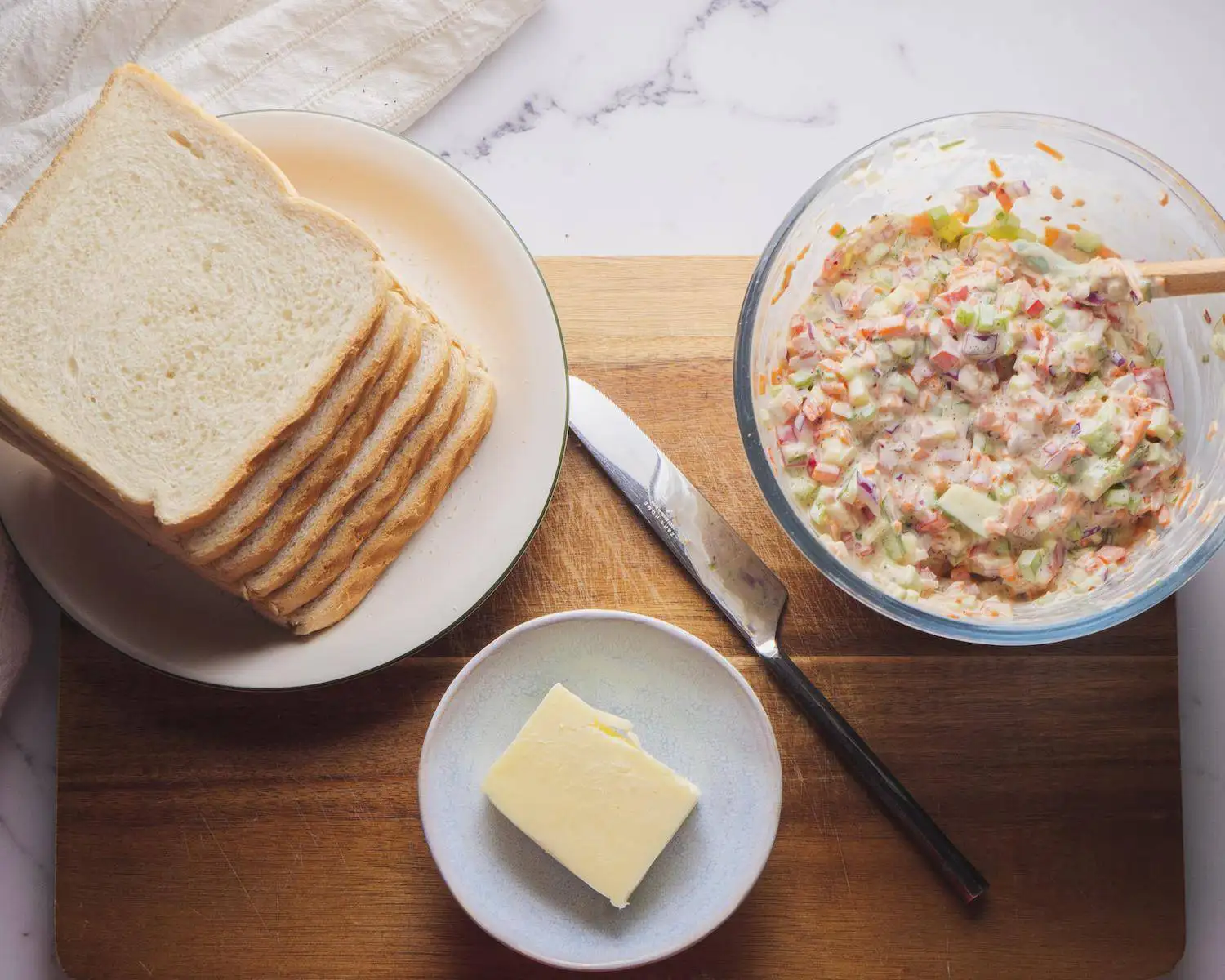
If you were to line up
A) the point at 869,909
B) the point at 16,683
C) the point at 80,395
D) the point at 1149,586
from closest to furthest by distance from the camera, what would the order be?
1. the point at 1149,586
2. the point at 80,395
3. the point at 869,909
4. the point at 16,683

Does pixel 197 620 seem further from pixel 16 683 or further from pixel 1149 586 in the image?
pixel 1149 586

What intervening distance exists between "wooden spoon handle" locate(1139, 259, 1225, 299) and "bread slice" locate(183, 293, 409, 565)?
4.56 ft

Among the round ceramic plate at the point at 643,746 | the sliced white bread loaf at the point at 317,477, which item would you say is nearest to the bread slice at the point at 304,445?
the sliced white bread loaf at the point at 317,477

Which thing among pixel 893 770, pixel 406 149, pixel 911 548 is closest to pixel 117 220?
pixel 406 149

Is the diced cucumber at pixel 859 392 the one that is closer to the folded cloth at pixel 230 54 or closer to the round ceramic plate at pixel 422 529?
the round ceramic plate at pixel 422 529

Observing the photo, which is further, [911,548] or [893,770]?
[893,770]

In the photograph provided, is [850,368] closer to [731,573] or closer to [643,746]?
[731,573]

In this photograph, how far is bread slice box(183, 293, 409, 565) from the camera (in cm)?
205

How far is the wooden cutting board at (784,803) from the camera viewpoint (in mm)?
2211

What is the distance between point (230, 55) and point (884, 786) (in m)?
2.09

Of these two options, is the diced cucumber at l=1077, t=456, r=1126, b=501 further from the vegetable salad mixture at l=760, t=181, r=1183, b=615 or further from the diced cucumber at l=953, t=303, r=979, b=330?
the diced cucumber at l=953, t=303, r=979, b=330

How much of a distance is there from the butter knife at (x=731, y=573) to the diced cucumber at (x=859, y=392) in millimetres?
406

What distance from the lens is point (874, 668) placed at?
88.6 inches

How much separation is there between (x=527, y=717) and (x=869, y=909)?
815mm
